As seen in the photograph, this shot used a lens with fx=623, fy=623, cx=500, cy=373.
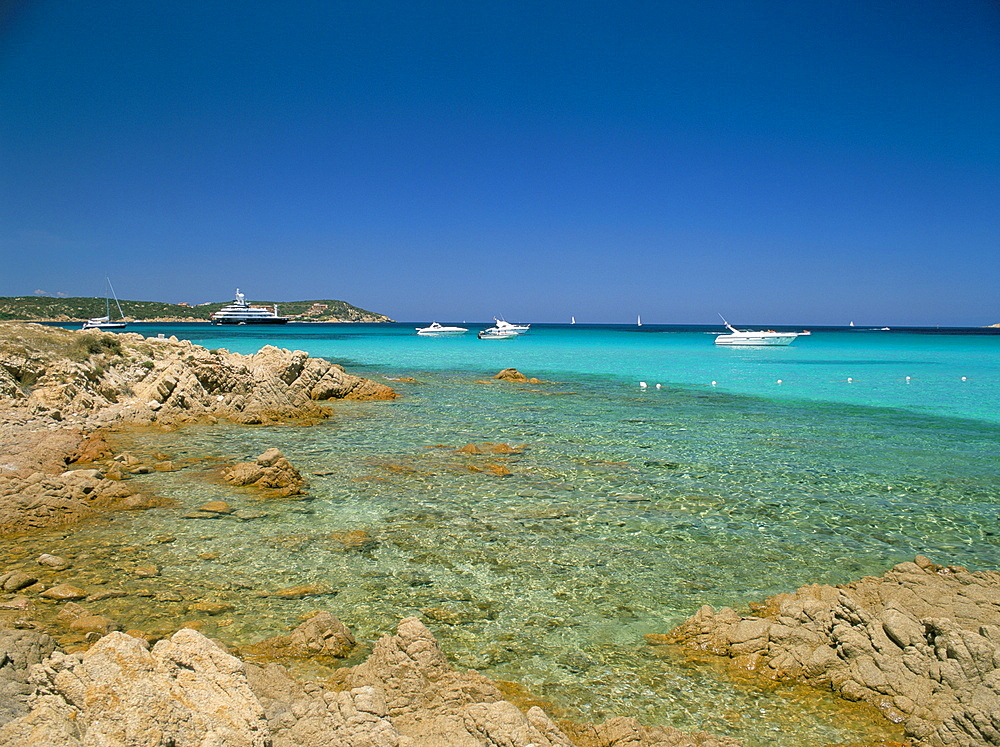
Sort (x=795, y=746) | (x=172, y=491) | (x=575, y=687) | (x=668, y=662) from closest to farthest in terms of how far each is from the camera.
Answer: (x=795, y=746) < (x=575, y=687) < (x=668, y=662) < (x=172, y=491)

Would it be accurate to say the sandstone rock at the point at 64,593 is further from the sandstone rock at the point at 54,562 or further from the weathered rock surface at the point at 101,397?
the weathered rock surface at the point at 101,397

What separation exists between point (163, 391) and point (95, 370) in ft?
6.13

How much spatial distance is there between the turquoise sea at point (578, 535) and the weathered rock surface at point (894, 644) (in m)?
0.29

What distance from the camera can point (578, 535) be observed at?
8.27 metres

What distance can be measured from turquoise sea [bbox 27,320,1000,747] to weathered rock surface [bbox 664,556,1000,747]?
0.29m

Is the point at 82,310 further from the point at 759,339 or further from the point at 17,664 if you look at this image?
the point at 17,664

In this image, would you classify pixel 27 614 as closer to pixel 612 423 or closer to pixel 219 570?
pixel 219 570

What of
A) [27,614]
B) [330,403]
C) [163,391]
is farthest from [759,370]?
[27,614]

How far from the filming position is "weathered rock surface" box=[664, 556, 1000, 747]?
14.1 ft

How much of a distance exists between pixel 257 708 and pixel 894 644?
471 centimetres

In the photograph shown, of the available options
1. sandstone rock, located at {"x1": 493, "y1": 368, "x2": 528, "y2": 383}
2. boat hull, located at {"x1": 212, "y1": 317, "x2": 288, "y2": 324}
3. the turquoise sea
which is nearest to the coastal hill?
boat hull, located at {"x1": 212, "y1": 317, "x2": 288, "y2": 324}

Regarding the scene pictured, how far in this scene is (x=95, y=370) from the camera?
55.1 ft

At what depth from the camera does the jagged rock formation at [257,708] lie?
9.52ft

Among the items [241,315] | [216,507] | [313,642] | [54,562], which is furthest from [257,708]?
[241,315]
